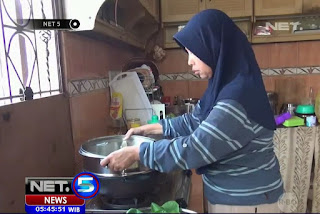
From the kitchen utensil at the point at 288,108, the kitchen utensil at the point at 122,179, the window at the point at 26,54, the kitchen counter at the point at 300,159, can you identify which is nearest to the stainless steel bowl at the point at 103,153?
the kitchen utensil at the point at 122,179

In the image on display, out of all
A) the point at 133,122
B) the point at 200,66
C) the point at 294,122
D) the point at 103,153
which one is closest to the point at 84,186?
the point at 103,153

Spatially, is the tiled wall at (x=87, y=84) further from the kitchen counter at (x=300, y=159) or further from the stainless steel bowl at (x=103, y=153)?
the kitchen counter at (x=300, y=159)

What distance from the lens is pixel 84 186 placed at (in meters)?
0.61

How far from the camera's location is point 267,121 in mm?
731

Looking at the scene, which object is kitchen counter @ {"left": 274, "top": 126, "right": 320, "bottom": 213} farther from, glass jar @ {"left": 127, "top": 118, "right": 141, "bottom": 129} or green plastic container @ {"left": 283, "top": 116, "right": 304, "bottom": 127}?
glass jar @ {"left": 127, "top": 118, "right": 141, "bottom": 129}

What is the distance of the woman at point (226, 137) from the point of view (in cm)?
67

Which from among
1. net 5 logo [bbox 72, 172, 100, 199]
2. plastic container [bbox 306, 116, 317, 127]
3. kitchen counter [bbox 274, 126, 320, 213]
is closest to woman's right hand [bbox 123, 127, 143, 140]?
net 5 logo [bbox 72, 172, 100, 199]

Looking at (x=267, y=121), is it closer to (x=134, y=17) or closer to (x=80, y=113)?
(x=80, y=113)

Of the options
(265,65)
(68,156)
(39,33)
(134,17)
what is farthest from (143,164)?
(265,65)

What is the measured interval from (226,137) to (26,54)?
689 millimetres

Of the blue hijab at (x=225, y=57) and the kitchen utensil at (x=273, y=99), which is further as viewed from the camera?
the kitchen utensil at (x=273, y=99)

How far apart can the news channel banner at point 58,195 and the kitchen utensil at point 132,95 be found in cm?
98

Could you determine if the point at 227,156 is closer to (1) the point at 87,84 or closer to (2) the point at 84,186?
(2) the point at 84,186

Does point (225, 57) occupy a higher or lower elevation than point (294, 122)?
higher
